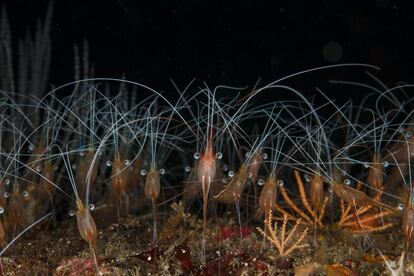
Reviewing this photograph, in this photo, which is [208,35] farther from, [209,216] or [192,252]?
[192,252]

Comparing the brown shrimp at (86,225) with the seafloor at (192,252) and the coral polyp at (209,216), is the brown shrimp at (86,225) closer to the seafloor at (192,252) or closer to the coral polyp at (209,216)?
the coral polyp at (209,216)

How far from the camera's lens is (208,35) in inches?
427

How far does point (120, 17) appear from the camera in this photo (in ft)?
35.9

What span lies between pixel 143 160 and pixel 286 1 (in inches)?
222

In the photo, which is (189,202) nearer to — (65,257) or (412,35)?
(65,257)

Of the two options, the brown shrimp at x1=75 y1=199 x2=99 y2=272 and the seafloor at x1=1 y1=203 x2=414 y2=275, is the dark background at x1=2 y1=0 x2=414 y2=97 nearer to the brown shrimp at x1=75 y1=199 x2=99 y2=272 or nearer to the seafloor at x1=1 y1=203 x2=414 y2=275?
the seafloor at x1=1 y1=203 x2=414 y2=275

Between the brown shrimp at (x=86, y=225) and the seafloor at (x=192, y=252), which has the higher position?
the brown shrimp at (x=86, y=225)

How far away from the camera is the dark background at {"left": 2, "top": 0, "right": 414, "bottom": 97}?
1066 centimetres

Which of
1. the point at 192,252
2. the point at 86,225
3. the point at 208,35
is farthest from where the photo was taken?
the point at 208,35

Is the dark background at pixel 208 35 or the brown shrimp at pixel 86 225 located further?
the dark background at pixel 208 35

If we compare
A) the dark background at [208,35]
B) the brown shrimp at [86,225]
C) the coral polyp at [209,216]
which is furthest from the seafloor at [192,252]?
the dark background at [208,35]

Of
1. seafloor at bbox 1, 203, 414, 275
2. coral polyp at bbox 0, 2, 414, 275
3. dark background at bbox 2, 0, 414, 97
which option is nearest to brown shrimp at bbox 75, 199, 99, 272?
coral polyp at bbox 0, 2, 414, 275

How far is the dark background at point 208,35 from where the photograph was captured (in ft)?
35.0

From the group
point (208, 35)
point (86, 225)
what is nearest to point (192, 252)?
point (86, 225)
